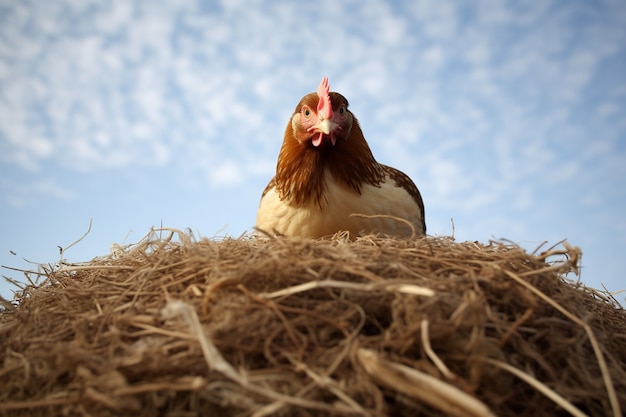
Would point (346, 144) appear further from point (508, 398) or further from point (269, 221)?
point (508, 398)

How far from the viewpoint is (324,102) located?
2.68 m

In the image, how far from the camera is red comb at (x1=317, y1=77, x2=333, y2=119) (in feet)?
8.66

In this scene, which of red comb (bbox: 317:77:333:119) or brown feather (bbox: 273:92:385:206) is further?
brown feather (bbox: 273:92:385:206)

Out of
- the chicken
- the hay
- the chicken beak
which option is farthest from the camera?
the chicken

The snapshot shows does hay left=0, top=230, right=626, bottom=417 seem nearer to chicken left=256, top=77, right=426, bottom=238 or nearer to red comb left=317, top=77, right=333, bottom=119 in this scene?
chicken left=256, top=77, right=426, bottom=238

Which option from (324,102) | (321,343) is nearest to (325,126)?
(324,102)

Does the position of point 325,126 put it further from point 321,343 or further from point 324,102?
point 321,343

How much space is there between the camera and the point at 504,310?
1.53 metres

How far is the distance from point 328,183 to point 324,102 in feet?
1.61

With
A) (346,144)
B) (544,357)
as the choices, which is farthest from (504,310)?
(346,144)

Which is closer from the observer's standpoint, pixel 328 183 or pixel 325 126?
pixel 325 126

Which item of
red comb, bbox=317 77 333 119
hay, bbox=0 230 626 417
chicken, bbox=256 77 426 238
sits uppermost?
red comb, bbox=317 77 333 119

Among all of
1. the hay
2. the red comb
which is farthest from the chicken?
the hay

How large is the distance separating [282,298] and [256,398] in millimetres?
324
